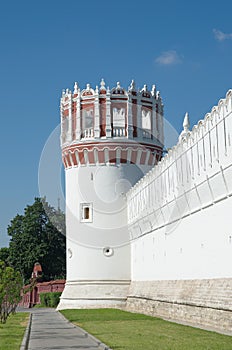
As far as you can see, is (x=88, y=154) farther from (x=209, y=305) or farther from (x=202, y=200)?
(x=209, y=305)

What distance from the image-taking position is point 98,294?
111 feet

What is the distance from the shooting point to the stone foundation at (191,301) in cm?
1753

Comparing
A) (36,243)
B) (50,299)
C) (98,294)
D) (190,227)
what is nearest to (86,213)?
(98,294)

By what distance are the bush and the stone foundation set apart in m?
17.5

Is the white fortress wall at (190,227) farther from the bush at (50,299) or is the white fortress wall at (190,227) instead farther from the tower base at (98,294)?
the bush at (50,299)

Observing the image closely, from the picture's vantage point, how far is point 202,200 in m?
20.9

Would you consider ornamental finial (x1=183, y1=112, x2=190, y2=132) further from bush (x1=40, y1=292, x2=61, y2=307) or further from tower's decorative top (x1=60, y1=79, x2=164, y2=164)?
bush (x1=40, y1=292, x2=61, y2=307)

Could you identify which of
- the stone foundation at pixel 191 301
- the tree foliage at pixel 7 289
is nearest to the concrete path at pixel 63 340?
the stone foundation at pixel 191 301

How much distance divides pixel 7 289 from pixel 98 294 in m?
8.30

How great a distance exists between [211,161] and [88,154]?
1593 cm

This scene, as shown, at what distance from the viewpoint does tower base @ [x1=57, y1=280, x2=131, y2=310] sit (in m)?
33.7

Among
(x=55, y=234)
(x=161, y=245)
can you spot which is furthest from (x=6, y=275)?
(x=55, y=234)

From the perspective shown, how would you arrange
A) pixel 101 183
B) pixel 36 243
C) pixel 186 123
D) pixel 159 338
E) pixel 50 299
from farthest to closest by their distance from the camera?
pixel 36 243 → pixel 50 299 → pixel 101 183 → pixel 186 123 → pixel 159 338

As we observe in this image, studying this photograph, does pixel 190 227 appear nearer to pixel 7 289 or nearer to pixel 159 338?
pixel 159 338
